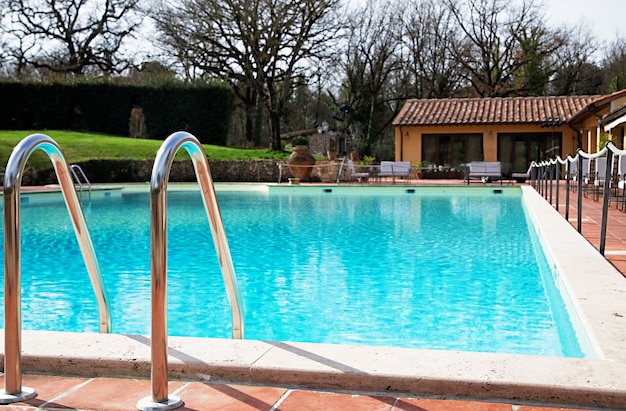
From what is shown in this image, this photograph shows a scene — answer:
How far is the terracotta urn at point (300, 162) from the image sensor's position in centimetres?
2467

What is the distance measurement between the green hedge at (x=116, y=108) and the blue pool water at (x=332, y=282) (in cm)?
1898

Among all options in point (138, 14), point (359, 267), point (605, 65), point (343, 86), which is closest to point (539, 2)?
point (605, 65)

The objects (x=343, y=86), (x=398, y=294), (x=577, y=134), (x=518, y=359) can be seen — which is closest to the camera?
(x=518, y=359)

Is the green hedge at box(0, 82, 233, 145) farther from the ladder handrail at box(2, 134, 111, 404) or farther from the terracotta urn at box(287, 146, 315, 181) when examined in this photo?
the ladder handrail at box(2, 134, 111, 404)

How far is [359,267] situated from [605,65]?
1340 inches

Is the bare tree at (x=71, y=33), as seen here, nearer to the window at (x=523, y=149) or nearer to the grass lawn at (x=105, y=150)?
the grass lawn at (x=105, y=150)

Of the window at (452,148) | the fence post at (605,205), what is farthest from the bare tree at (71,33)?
the fence post at (605,205)

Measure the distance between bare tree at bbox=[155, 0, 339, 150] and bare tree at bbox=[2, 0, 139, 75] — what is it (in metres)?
5.73

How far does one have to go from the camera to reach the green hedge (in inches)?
1240

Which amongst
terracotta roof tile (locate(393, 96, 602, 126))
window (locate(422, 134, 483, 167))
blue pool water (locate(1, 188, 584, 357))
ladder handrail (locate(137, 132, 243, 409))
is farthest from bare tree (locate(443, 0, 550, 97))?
ladder handrail (locate(137, 132, 243, 409))

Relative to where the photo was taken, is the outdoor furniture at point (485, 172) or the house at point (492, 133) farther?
the house at point (492, 133)

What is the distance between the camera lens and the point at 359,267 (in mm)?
7781

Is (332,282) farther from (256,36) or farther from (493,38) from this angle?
(493,38)

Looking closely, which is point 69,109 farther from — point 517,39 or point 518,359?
point 518,359
